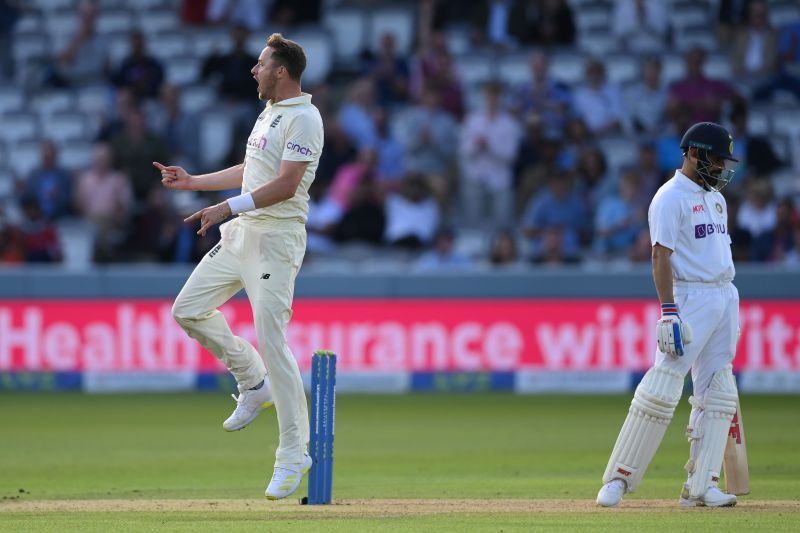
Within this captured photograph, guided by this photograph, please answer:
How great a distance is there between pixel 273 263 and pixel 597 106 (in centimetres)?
1112

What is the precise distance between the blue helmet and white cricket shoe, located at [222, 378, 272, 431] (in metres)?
2.77

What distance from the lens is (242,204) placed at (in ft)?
25.2

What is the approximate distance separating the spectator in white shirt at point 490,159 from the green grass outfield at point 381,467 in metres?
3.06

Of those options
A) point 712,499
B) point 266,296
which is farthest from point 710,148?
point 266,296

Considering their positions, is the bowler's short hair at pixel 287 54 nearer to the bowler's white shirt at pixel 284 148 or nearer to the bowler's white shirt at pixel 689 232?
the bowler's white shirt at pixel 284 148

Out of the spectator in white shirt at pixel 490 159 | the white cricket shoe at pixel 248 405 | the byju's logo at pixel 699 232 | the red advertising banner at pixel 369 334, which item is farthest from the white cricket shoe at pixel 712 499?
the spectator in white shirt at pixel 490 159

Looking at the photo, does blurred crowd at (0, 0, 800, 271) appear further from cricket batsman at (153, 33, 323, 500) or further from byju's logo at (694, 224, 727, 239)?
cricket batsman at (153, 33, 323, 500)

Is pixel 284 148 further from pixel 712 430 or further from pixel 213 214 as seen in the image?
pixel 712 430

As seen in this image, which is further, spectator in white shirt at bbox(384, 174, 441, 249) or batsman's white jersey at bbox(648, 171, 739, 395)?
spectator in white shirt at bbox(384, 174, 441, 249)

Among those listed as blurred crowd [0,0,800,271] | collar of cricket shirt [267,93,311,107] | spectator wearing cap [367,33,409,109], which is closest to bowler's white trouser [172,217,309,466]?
collar of cricket shirt [267,93,311,107]

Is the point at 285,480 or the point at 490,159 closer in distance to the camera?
the point at 285,480

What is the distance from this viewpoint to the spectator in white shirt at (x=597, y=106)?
18.3 meters

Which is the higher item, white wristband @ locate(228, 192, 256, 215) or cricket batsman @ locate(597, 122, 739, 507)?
white wristband @ locate(228, 192, 256, 215)

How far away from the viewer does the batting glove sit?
25.1ft
